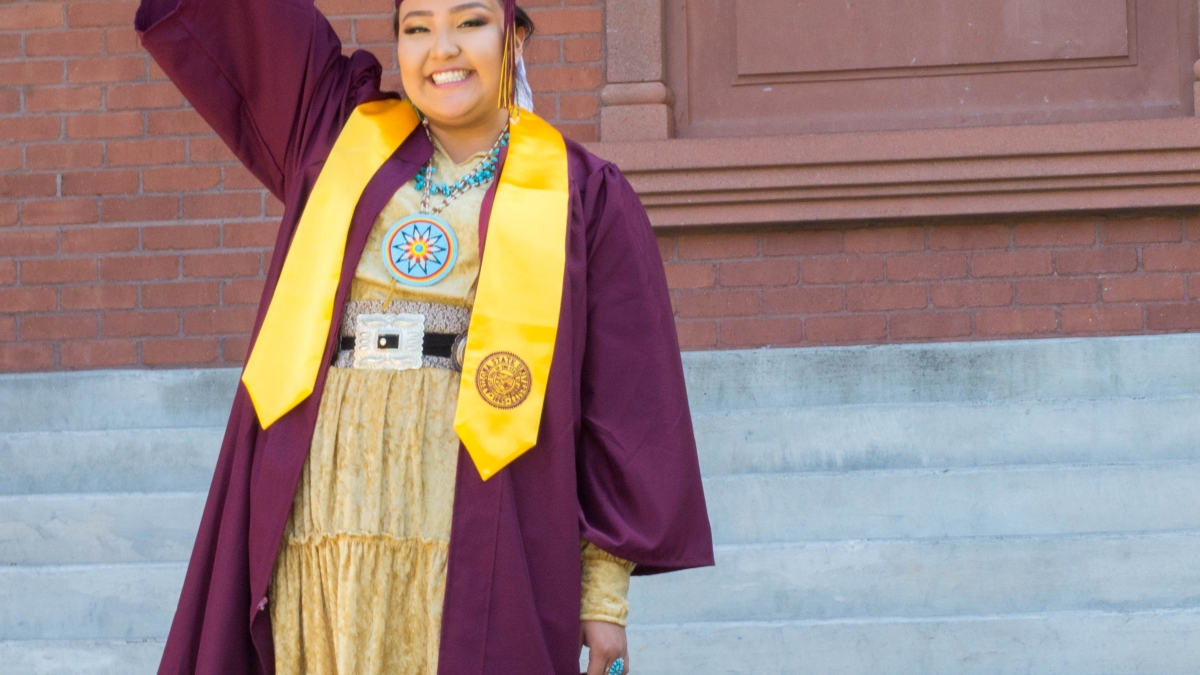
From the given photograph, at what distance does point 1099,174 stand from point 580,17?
1.73 metres

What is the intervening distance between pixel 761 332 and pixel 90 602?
216cm

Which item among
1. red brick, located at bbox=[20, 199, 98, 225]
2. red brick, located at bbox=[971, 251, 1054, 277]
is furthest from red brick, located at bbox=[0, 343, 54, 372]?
red brick, located at bbox=[971, 251, 1054, 277]

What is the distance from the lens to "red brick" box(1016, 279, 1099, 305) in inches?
177

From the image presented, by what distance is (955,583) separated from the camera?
3.47 metres

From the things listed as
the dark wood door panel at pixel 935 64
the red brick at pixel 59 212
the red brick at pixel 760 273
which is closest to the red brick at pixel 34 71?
the red brick at pixel 59 212

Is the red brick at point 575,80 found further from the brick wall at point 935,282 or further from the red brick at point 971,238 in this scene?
the red brick at point 971,238

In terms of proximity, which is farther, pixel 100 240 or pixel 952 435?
pixel 100 240

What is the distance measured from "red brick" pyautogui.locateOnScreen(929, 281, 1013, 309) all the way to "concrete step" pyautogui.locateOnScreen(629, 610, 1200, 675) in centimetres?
139

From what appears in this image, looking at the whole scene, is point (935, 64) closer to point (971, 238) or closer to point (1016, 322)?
point (971, 238)

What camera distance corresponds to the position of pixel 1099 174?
14.5 feet

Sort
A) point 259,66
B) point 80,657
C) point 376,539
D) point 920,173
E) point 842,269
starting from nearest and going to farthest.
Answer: point 376,539 < point 259,66 < point 80,657 < point 920,173 < point 842,269

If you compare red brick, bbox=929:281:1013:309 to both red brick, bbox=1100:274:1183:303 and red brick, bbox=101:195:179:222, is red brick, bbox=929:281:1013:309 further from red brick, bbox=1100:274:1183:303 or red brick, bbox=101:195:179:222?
red brick, bbox=101:195:179:222

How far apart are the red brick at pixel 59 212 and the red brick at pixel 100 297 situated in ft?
0.76

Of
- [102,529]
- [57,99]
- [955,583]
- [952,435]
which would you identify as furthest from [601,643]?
[57,99]
